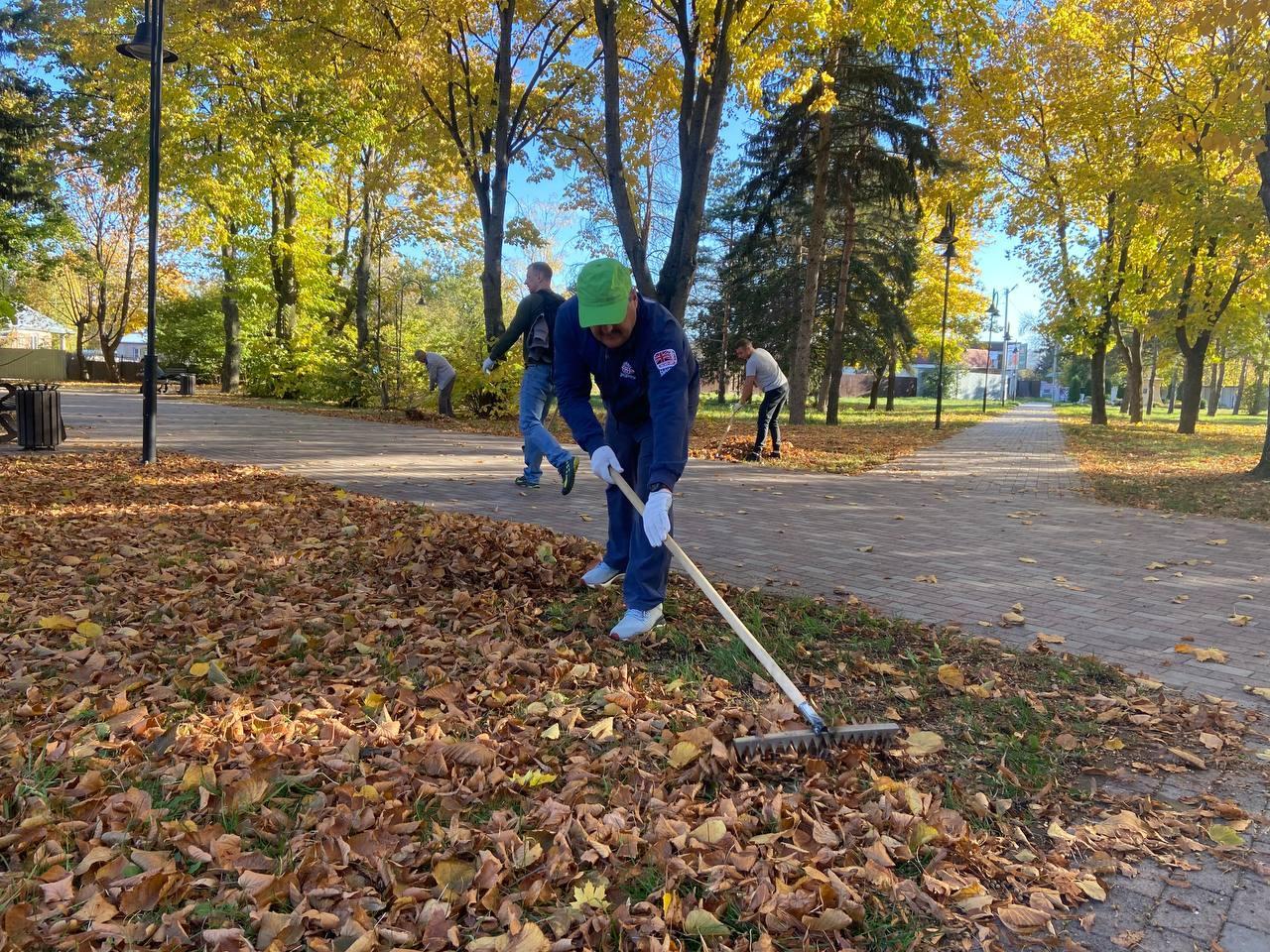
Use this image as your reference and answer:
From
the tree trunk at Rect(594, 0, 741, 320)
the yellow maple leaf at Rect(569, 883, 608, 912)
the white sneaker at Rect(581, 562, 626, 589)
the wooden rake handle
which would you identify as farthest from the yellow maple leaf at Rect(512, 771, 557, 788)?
the tree trunk at Rect(594, 0, 741, 320)

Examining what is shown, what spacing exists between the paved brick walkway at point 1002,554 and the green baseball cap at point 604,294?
7.22 feet

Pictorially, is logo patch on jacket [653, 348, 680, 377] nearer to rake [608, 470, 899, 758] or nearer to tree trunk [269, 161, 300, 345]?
rake [608, 470, 899, 758]

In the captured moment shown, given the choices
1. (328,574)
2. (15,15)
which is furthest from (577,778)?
(15,15)

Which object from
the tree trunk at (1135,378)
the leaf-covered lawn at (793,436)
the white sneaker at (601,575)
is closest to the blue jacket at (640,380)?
the white sneaker at (601,575)

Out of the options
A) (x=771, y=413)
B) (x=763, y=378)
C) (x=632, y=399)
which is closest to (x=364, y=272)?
(x=771, y=413)

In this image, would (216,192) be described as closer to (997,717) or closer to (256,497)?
(256,497)

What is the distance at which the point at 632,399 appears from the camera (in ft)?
12.4

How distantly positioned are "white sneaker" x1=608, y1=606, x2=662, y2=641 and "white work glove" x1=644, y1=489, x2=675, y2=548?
54 cm

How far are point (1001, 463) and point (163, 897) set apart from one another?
13401mm

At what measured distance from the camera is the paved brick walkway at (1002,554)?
212cm

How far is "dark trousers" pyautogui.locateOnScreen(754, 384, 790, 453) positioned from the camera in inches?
432

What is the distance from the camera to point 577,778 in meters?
2.52

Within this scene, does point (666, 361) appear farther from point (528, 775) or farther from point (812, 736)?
point (528, 775)

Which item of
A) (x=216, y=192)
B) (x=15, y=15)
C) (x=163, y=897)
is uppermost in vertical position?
(x=15, y=15)
